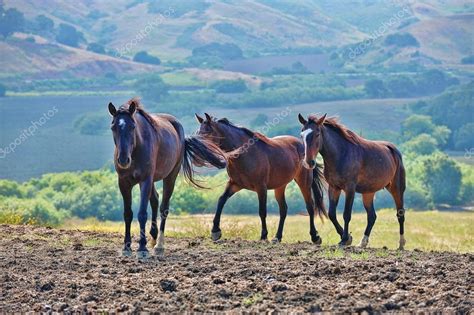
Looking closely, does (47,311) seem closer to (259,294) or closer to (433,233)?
(259,294)

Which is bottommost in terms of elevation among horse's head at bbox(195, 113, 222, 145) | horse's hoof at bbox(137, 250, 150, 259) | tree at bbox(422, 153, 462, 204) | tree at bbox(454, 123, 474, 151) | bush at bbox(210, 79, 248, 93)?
horse's hoof at bbox(137, 250, 150, 259)

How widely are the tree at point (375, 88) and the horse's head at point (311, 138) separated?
150 metres

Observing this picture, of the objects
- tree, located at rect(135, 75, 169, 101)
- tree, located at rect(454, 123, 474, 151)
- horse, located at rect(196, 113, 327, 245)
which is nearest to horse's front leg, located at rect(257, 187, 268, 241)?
horse, located at rect(196, 113, 327, 245)

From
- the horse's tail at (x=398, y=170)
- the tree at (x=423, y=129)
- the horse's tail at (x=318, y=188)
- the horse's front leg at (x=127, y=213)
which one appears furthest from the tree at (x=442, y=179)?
the horse's front leg at (x=127, y=213)

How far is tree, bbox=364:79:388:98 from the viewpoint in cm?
16391

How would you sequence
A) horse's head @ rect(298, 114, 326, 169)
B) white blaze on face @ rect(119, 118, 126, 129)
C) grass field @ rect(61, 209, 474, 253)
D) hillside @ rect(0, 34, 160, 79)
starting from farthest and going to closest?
hillside @ rect(0, 34, 160, 79), grass field @ rect(61, 209, 474, 253), horse's head @ rect(298, 114, 326, 169), white blaze on face @ rect(119, 118, 126, 129)

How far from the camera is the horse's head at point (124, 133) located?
12766mm

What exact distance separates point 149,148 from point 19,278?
130 inches

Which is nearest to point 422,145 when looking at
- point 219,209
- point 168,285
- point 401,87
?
point 401,87

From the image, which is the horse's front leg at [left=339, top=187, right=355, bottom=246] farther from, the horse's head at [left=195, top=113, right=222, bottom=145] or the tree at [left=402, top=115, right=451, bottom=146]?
the tree at [left=402, top=115, right=451, bottom=146]

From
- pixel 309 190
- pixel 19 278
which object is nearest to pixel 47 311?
pixel 19 278

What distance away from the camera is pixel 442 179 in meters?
76.6

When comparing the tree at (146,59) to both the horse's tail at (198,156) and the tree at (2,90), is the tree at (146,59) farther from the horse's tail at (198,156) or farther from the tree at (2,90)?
the horse's tail at (198,156)

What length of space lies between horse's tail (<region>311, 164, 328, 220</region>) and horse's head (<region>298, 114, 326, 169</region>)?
108 inches
